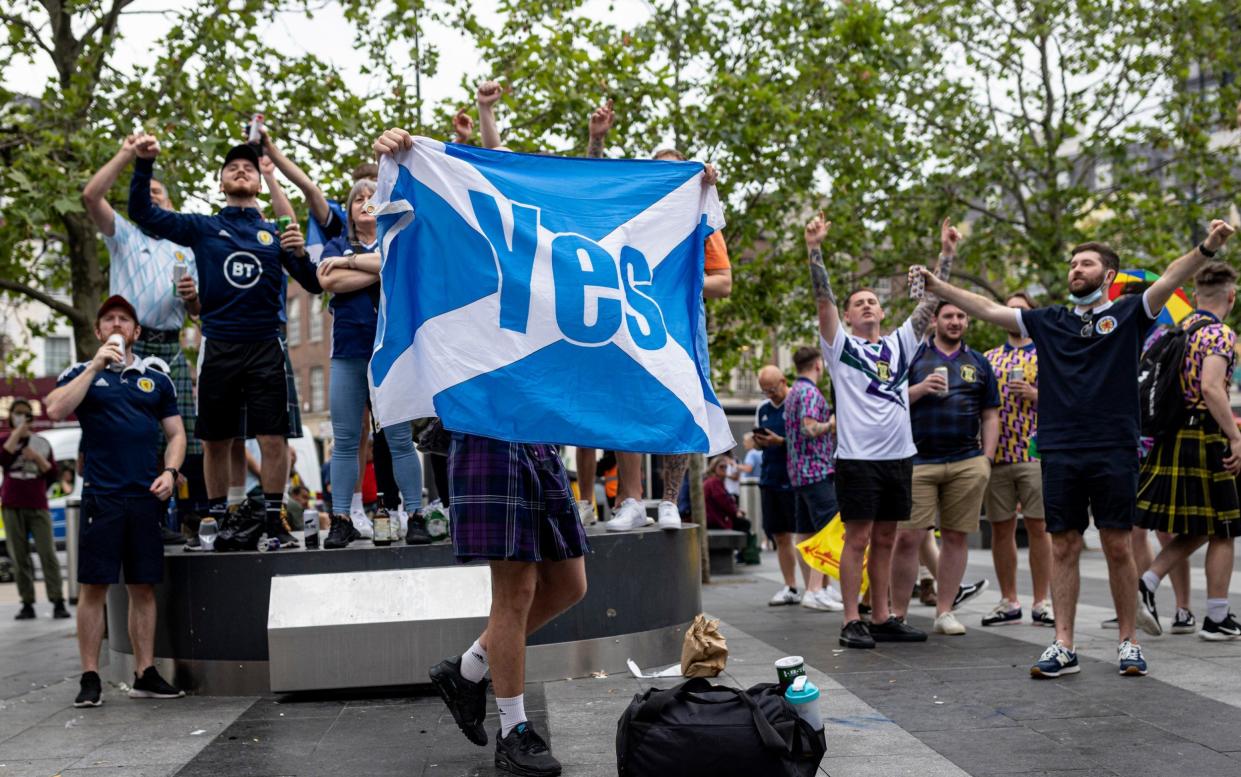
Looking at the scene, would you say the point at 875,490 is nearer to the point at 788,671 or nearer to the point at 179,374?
the point at 788,671

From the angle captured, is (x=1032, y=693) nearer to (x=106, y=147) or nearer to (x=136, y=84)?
(x=106, y=147)

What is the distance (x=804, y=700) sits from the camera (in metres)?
3.85

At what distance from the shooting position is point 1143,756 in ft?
14.5

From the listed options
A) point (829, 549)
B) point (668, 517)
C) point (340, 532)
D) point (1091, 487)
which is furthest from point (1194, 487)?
point (340, 532)

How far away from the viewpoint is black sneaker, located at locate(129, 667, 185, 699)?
21.5ft

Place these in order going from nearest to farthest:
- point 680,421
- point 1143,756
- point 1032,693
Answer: point 1143,756 < point 680,421 < point 1032,693

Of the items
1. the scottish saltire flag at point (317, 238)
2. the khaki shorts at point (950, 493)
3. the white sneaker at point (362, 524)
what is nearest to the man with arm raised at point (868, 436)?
the khaki shorts at point (950, 493)

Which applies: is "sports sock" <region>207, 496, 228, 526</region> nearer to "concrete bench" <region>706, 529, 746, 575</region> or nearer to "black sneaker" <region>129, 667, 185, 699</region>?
"black sneaker" <region>129, 667, 185, 699</region>

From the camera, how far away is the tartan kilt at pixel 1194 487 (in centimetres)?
755

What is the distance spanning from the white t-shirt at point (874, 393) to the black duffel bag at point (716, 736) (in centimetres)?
363

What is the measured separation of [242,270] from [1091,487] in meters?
4.72

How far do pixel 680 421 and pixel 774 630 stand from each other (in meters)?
3.84

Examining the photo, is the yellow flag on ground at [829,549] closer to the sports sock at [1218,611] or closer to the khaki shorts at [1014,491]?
the khaki shorts at [1014,491]

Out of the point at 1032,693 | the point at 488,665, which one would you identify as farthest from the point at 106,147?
the point at 1032,693
